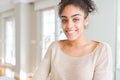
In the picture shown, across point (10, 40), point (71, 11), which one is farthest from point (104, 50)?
point (10, 40)

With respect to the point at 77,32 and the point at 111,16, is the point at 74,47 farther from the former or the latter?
the point at 111,16

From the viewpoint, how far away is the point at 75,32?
75 centimetres

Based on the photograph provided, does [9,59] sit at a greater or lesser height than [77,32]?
lesser

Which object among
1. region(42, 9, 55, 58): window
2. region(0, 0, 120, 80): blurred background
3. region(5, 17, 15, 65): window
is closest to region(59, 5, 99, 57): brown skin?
region(0, 0, 120, 80): blurred background

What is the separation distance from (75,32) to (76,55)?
0.30ft

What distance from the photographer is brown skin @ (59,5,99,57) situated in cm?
73

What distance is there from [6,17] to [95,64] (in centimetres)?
629

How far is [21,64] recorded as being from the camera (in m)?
5.20

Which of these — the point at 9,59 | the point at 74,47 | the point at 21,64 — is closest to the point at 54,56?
the point at 74,47

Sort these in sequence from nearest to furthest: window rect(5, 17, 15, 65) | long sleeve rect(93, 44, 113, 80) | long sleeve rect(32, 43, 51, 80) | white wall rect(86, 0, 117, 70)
A: 1. long sleeve rect(93, 44, 113, 80)
2. long sleeve rect(32, 43, 51, 80)
3. white wall rect(86, 0, 117, 70)
4. window rect(5, 17, 15, 65)

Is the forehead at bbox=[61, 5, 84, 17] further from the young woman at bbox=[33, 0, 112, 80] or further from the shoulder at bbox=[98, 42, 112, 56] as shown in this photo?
the shoulder at bbox=[98, 42, 112, 56]

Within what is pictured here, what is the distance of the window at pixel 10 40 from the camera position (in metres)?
6.30

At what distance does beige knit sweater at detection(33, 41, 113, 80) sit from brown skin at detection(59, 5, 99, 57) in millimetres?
26

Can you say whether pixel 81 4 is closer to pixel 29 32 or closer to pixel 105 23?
pixel 105 23
